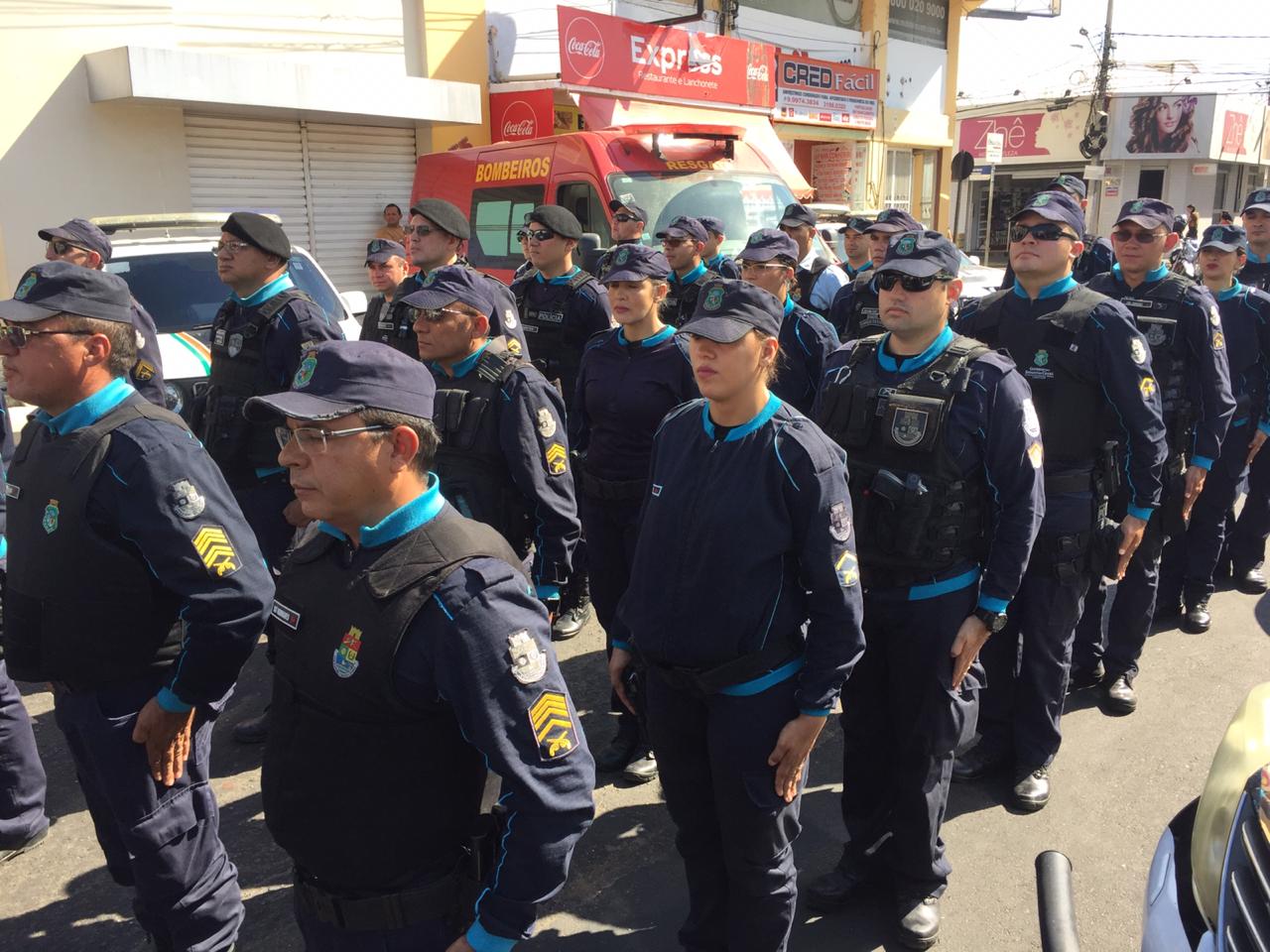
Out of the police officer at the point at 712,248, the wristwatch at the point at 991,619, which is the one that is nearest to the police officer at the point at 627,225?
the police officer at the point at 712,248

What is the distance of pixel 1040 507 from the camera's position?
3.15m

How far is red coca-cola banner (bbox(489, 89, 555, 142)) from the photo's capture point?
12906 mm

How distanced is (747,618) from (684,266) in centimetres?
465

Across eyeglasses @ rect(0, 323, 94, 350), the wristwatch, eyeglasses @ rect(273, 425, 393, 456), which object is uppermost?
eyeglasses @ rect(0, 323, 94, 350)

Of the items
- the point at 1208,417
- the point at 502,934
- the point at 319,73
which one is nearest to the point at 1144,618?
the point at 1208,417

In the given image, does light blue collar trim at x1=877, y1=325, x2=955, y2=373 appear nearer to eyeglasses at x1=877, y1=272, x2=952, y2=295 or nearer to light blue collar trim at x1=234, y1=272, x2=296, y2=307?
eyeglasses at x1=877, y1=272, x2=952, y2=295

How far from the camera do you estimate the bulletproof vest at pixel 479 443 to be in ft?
12.0

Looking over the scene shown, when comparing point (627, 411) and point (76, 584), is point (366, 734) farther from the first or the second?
point (627, 411)

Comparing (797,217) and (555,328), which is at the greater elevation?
(797,217)

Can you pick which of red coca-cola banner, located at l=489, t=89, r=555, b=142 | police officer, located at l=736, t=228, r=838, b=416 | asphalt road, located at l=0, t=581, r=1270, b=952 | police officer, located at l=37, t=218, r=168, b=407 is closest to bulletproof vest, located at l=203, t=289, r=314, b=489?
police officer, located at l=37, t=218, r=168, b=407

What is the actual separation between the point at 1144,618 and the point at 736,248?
502 cm

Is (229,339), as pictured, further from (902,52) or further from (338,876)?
(902,52)

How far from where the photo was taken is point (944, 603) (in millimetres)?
3125

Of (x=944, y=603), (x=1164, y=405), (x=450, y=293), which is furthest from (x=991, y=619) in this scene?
(x=1164, y=405)
